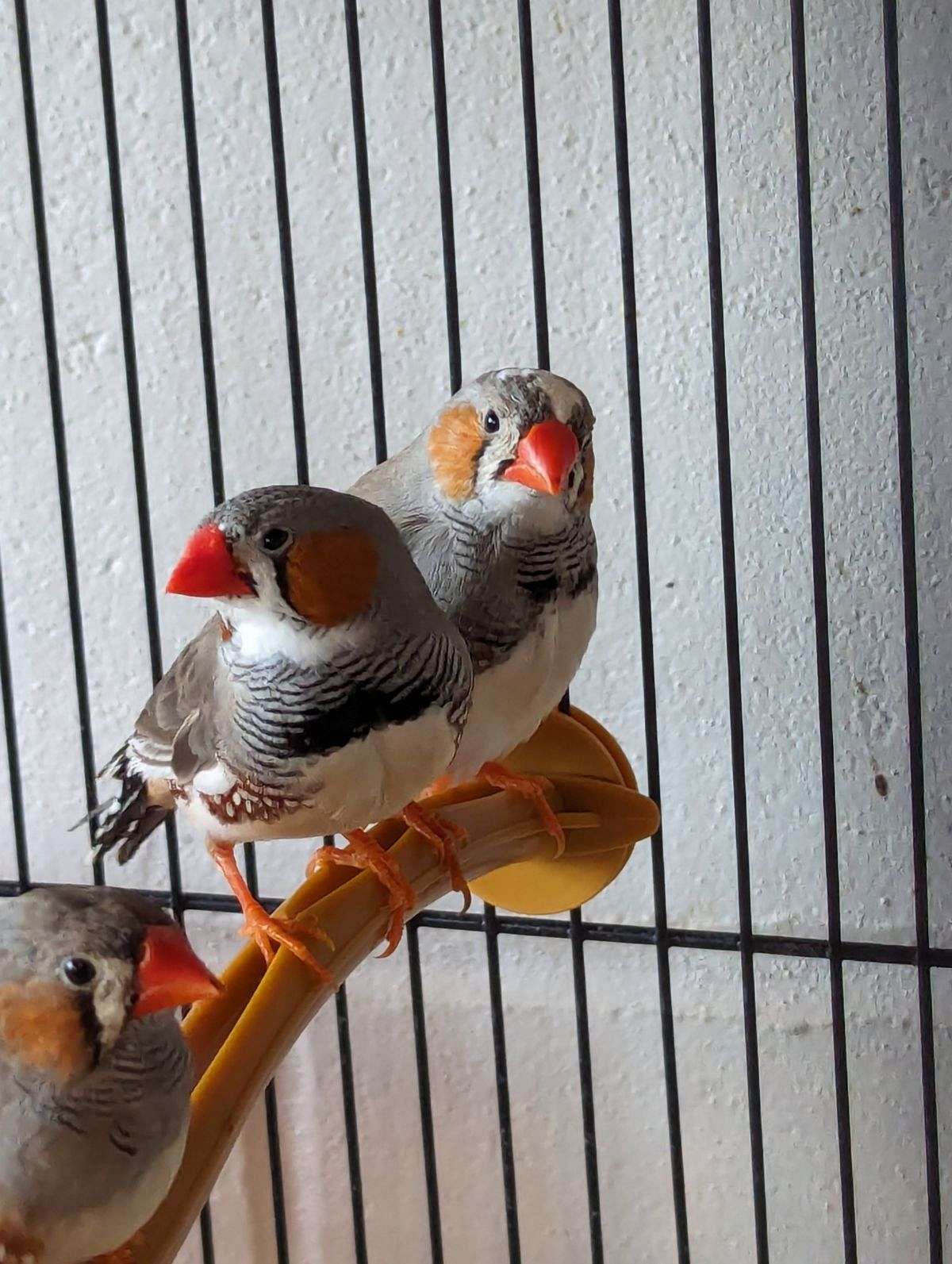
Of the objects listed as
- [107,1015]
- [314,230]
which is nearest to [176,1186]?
[107,1015]

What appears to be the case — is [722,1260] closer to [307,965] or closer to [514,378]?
[307,965]

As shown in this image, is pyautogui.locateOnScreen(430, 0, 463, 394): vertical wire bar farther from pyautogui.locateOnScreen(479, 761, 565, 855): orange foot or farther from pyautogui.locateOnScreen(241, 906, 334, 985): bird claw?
pyautogui.locateOnScreen(241, 906, 334, 985): bird claw

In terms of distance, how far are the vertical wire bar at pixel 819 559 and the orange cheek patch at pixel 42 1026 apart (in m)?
0.53

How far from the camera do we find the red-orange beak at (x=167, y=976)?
468 mm

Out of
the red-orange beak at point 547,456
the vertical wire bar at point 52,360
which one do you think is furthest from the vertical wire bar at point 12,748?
the red-orange beak at point 547,456

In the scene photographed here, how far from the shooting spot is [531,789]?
0.80 meters

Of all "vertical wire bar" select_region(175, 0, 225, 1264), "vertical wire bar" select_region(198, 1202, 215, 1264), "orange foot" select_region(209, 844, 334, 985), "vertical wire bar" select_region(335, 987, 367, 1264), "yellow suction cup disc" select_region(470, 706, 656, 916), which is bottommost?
"vertical wire bar" select_region(198, 1202, 215, 1264)

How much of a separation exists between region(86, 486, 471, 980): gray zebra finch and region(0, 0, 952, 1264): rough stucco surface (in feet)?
1.42

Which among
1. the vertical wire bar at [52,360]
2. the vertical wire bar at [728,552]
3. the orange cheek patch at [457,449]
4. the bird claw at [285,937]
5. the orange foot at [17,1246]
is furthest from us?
the vertical wire bar at [52,360]

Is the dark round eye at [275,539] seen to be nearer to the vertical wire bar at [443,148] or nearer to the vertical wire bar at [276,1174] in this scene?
the vertical wire bar at [443,148]

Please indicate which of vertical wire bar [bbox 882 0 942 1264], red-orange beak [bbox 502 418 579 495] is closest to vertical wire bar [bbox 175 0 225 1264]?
red-orange beak [bbox 502 418 579 495]

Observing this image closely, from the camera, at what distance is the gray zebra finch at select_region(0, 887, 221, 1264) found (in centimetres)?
Result: 47

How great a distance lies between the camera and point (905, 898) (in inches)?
39.4

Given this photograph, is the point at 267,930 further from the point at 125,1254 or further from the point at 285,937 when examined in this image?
the point at 125,1254
